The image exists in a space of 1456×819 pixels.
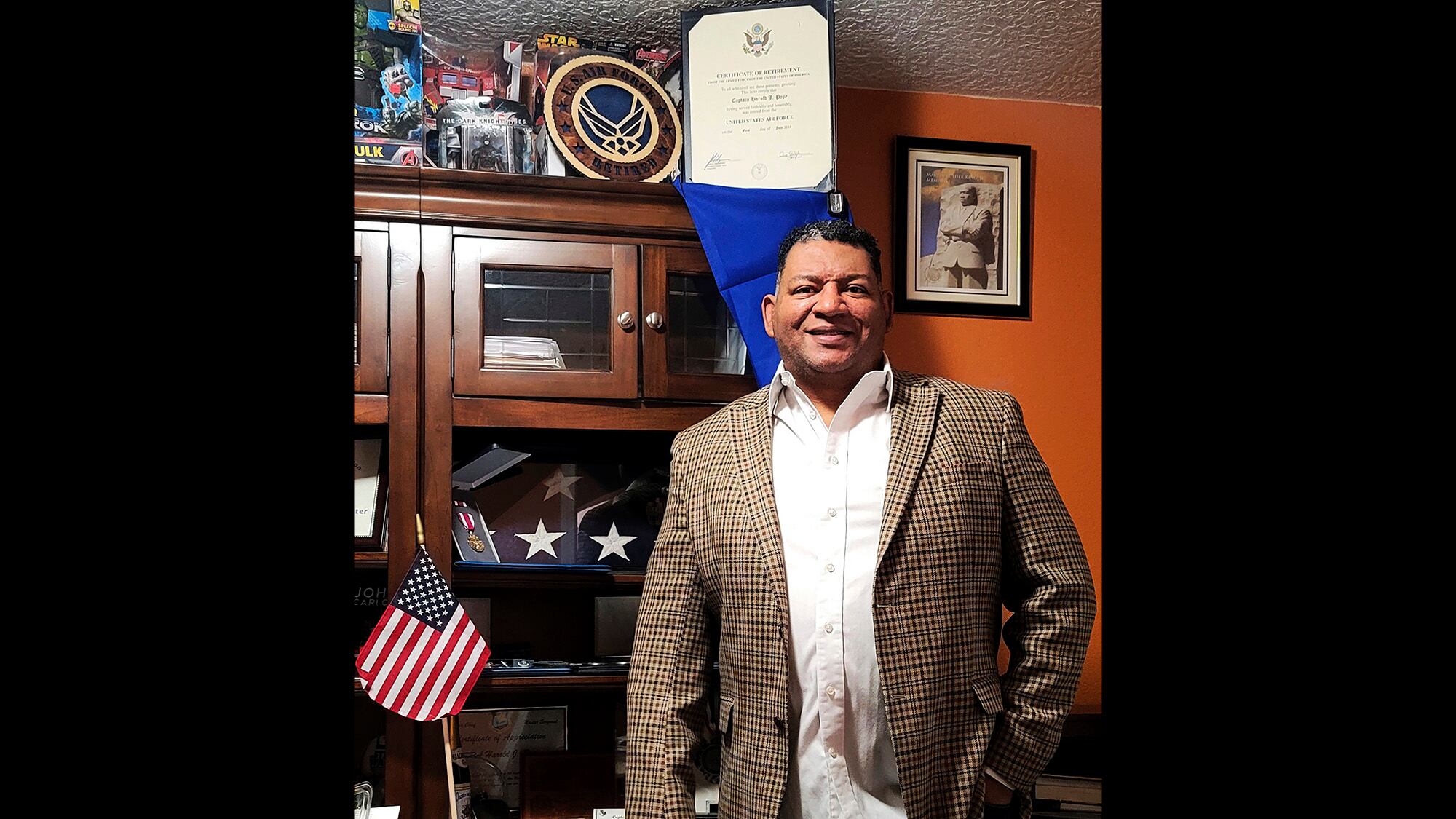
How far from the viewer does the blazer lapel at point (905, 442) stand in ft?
6.33

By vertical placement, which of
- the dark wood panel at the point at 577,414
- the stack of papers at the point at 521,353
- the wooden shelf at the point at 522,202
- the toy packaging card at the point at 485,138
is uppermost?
the toy packaging card at the point at 485,138

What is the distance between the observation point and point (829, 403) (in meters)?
2.11

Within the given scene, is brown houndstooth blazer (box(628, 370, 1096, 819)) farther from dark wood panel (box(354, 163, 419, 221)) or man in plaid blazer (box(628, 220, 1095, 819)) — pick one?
dark wood panel (box(354, 163, 419, 221))

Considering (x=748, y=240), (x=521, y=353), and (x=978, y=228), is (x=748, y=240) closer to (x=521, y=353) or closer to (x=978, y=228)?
(x=521, y=353)

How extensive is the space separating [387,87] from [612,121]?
0.52m

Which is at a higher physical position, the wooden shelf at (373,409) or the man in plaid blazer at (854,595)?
the wooden shelf at (373,409)

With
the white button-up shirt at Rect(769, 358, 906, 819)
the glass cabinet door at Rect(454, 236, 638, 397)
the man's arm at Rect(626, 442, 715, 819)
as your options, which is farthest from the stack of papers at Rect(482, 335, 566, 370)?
the white button-up shirt at Rect(769, 358, 906, 819)

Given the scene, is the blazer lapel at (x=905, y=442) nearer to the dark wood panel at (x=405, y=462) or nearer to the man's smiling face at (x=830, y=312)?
the man's smiling face at (x=830, y=312)

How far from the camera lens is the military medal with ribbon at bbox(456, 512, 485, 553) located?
2.65m

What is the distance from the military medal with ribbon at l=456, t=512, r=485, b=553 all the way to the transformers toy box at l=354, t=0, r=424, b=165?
32.3 inches

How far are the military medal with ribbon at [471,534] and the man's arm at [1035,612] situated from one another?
1245 mm

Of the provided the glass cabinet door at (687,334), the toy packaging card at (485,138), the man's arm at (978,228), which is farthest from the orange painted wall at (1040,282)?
the toy packaging card at (485,138)
